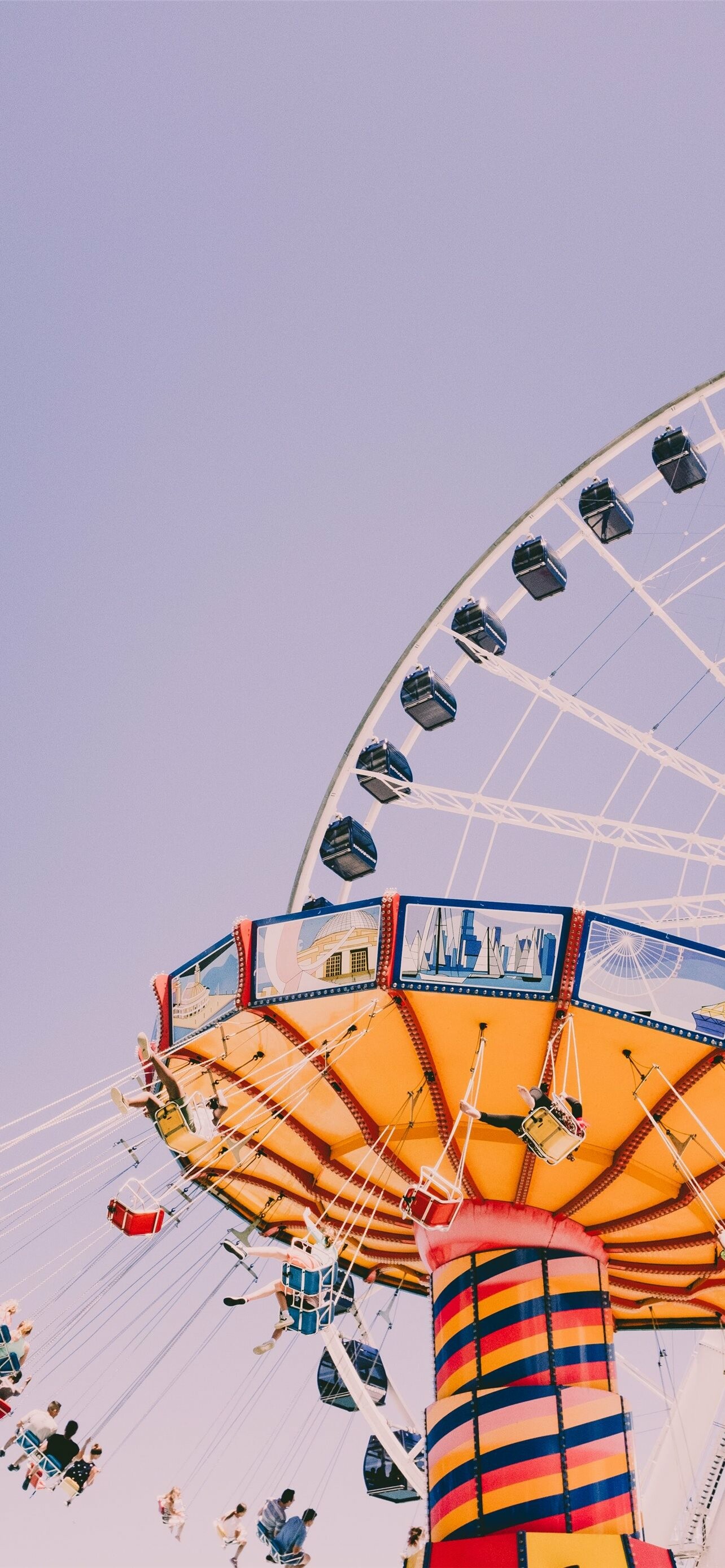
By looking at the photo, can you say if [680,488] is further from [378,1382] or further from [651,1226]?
[378,1382]

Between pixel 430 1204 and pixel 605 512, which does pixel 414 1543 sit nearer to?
pixel 430 1204

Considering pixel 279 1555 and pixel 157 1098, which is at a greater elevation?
pixel 157 1098

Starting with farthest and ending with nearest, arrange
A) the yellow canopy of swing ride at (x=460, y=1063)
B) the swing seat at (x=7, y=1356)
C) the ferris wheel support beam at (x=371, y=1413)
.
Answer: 1. the ferris wheel support beam at (x=371, y=1413)
2. the swing seat at (x=7, y=1356)
3. the yellow canopy of swing ride at (x=460, y=1063)

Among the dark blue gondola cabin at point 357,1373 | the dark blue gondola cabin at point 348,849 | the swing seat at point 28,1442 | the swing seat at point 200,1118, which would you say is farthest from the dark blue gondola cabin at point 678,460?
the swing seat at point 28,1442

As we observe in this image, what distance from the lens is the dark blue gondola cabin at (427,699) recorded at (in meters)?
18.1

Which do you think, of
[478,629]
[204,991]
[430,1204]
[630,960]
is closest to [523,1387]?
[430,1204]

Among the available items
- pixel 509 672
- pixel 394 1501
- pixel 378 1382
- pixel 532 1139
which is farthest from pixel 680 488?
pixel 394 1501

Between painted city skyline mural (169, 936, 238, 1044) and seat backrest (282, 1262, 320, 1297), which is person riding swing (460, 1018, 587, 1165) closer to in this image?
seat backrest (282, 1262, 320, 1297)

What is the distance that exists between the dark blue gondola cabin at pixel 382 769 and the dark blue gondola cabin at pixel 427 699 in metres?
0.66

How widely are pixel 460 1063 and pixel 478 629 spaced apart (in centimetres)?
902

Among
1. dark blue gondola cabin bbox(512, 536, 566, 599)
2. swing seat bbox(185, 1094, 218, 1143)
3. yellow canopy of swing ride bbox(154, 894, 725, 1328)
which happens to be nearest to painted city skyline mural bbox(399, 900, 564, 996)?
yellow canopy of swing ride bbox(154, 894, 725, 1328)

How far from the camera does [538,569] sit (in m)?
18.2

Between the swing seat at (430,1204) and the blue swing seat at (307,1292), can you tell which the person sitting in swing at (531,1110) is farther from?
the blue swing seat at (307,1292)

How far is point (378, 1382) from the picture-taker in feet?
50.8
